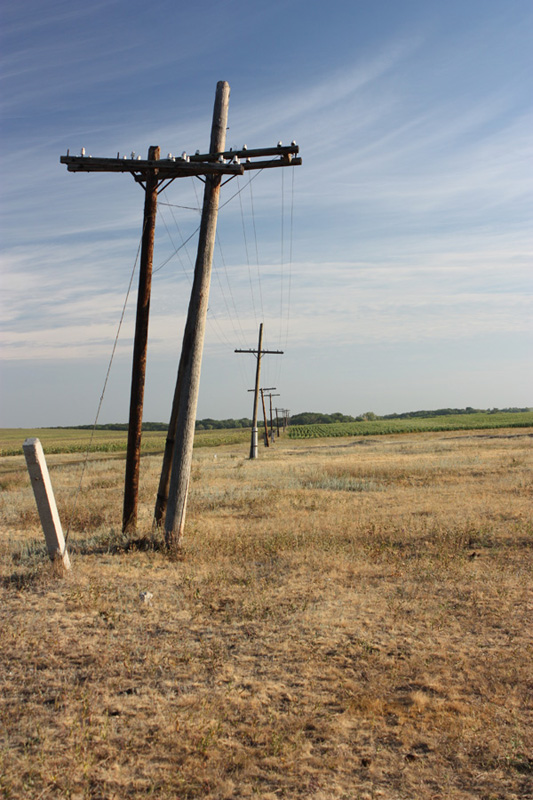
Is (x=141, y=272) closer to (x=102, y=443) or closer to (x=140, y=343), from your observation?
(x=140, y=343)

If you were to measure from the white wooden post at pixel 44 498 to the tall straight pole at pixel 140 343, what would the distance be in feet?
9.12

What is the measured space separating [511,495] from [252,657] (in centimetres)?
1145

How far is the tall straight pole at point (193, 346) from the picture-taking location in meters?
10.1

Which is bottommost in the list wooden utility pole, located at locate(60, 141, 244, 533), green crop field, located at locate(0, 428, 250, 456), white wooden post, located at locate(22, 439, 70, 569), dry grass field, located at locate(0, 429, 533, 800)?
green crop field, located at locate(0, 428, 250, 456)

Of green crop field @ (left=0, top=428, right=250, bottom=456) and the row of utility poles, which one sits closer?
the row of utility poles

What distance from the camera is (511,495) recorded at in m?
15.2

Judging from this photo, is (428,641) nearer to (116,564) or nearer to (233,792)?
(233,792)

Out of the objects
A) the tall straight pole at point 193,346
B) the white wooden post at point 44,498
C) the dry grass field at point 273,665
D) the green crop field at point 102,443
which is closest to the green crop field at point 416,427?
the green crop field at point 102,443

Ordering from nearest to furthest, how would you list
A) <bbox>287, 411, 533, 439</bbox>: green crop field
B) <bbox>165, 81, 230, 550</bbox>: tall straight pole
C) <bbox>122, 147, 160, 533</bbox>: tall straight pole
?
<bbox>165, 81, 230, 550</bbox>: tall straight pole < <bbox>122, 147, 160, 533</bbox>: tall straight pole < <bbox>287, 411, 533, 439</bbox>: green crop field

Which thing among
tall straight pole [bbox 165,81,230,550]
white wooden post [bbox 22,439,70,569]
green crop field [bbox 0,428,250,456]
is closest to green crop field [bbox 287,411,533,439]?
green crop field [bbox 0,428,250,456]

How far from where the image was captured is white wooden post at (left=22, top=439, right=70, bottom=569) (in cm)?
795

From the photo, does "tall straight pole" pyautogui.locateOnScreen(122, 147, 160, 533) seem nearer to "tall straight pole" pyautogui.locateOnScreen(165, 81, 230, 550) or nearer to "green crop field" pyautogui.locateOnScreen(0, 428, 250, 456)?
"tall straight pole" pyautogui.locateOnScreen(165, 81, 230, 550)

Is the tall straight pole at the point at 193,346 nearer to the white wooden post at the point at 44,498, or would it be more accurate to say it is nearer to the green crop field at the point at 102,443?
the white wooden post at the point at 44,498

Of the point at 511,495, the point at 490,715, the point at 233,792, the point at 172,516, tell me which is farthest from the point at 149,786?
the point at 511,495
